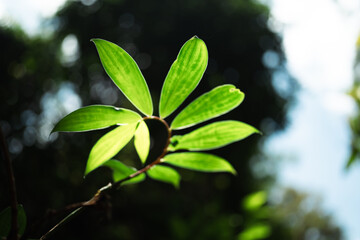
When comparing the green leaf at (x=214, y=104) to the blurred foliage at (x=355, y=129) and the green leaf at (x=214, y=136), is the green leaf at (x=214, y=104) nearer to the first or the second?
the green leaf at (x=214, y=136)

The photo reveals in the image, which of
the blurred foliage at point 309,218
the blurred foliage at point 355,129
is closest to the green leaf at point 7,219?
the blurred foliage at point 355,129

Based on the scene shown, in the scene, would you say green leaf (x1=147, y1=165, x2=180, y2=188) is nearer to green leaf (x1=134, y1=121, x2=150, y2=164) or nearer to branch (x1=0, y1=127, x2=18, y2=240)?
green leaf (x1=134, y1=121, x2=150, y2=164)

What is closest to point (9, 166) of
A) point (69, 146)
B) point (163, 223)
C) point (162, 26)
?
point (69, 146)

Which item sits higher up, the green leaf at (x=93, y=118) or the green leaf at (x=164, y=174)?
the green leaf at (x=93, y=118)

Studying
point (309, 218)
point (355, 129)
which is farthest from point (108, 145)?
point (309, 218)

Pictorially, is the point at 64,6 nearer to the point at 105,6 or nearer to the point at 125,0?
the point at 105,6

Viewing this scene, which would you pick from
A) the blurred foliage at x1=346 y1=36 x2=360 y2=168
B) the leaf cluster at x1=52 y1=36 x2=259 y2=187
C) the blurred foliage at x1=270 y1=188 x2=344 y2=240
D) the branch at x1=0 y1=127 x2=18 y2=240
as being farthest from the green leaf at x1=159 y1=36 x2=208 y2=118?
the blurred foliage at x1=270 y1=188 x2=344 y2=240

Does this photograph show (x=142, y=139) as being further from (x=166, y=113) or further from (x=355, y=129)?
(x=355, y=129)
